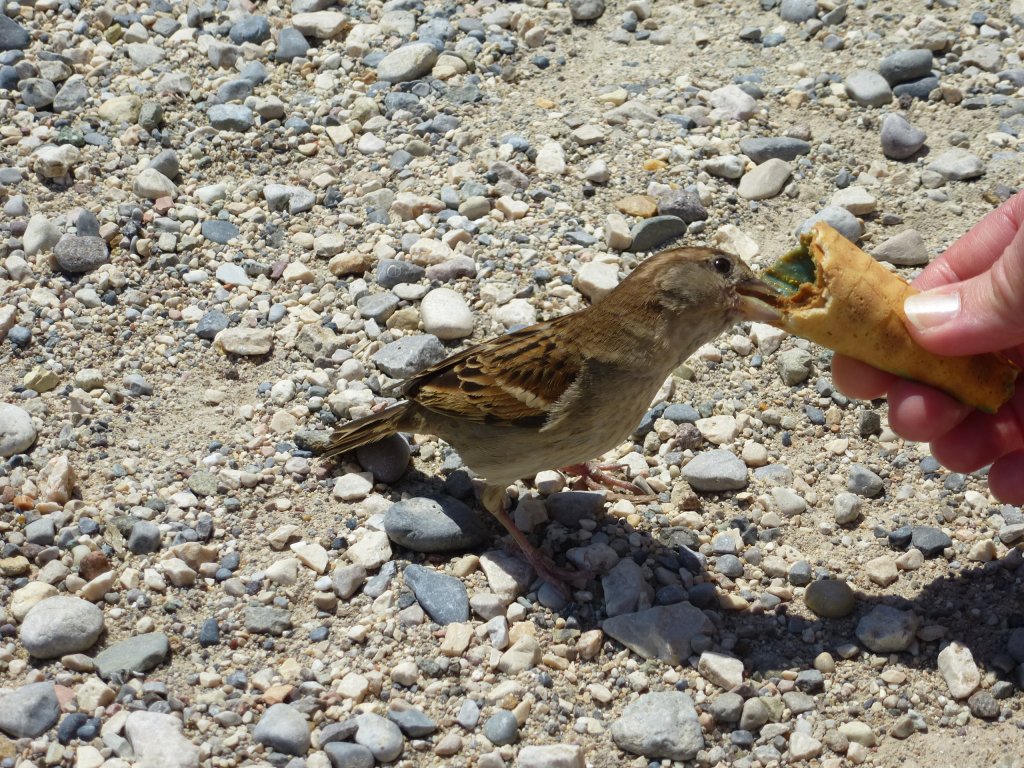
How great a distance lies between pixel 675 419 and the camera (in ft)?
18.8

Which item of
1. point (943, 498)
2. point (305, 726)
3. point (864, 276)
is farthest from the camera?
point (943, 498)

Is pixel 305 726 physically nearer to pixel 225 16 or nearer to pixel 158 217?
pixel 158 217

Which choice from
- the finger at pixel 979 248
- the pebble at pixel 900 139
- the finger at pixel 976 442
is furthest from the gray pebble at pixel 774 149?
the finger at pixel 976 442

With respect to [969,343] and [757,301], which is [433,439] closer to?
[757,301]

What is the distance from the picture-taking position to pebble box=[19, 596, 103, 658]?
4.53 m

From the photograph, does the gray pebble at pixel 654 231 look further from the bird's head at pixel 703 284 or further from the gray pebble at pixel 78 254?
the gray pebble at pixel 78 254

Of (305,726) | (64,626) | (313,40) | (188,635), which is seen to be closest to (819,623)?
(305,726)

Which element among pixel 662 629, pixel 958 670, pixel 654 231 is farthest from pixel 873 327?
pixel 654 231

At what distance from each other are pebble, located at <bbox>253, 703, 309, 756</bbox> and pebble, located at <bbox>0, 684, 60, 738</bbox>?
30.0 inches

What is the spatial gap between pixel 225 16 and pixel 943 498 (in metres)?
5.95

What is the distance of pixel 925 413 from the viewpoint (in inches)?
183

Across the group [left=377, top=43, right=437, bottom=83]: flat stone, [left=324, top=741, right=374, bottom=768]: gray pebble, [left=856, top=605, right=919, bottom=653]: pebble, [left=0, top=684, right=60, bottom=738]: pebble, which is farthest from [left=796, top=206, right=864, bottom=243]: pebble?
[left=0, top=684, right=60, bottom=738]: pebble

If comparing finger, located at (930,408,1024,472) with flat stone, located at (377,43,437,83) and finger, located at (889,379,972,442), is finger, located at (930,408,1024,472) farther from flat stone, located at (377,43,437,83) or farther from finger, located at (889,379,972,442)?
flat stone, located at (377,43,437,83)

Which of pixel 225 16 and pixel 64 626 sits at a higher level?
pixel 225 16
